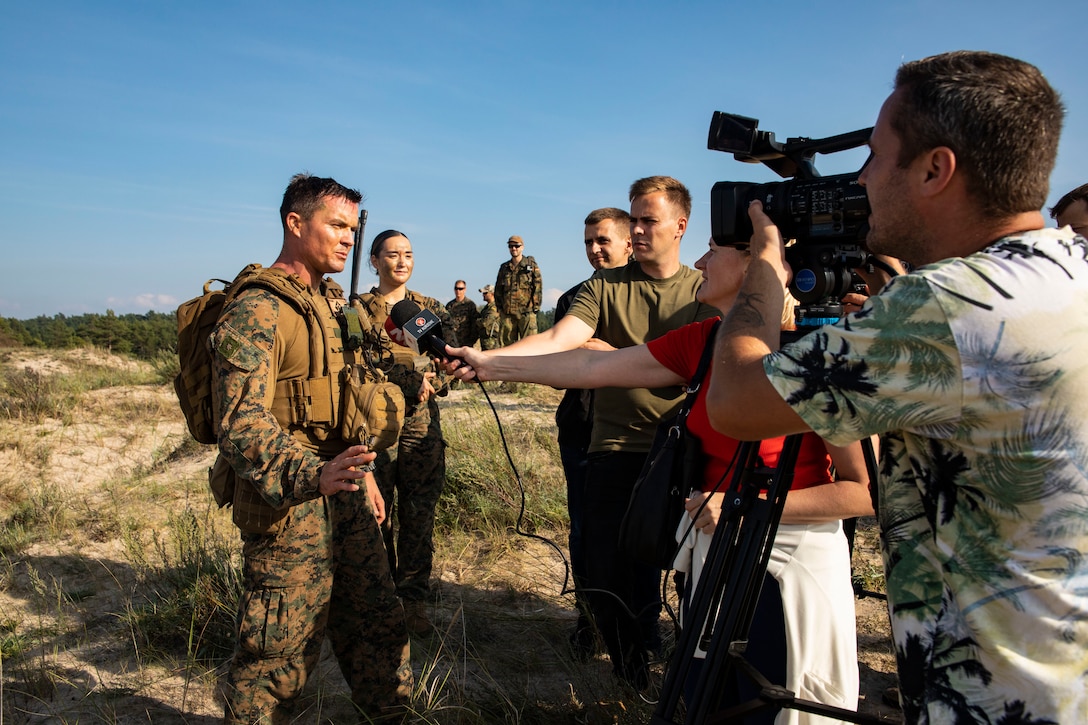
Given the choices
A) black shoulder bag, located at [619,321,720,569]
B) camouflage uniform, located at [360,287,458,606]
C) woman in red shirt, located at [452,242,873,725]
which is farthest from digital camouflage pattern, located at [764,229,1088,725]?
camouflage uniform, located at [360,287,458,606]

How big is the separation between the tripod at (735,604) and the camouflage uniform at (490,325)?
12288 mm

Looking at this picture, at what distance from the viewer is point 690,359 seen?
2.46m

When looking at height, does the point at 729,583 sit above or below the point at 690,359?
below

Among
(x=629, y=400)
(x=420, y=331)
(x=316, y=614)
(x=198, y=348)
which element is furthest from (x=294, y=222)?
(x=629, y=400)

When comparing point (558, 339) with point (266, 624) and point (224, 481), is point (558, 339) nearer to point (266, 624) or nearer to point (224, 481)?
point (224, 481)

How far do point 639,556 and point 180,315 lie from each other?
1918 mm

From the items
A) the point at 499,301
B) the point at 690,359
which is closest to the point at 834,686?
the point at 690,359

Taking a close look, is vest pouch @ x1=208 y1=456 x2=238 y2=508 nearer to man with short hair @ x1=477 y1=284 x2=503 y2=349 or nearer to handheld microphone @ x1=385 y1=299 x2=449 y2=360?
handheld microphone @ x1=385 y1=299 x2=449 y2=360

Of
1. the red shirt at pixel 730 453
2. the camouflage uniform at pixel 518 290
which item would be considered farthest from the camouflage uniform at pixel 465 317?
the red shirt at pixel 730 453

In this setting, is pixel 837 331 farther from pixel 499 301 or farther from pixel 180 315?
pixel 499 301

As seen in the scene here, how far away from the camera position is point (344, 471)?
2.49m

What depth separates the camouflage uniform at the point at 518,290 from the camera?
13.9m

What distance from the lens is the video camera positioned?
5.36ft

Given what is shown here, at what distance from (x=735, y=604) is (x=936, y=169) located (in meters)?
0.93
